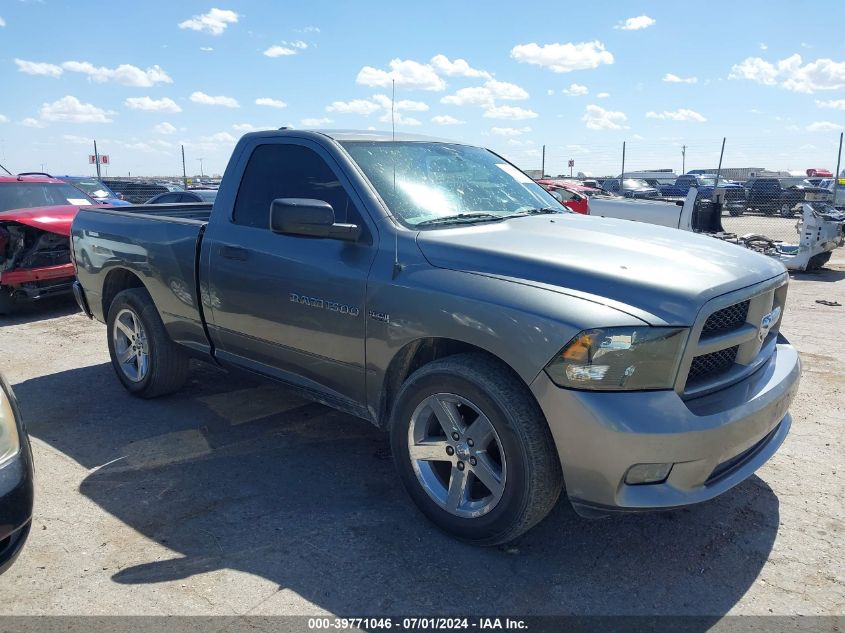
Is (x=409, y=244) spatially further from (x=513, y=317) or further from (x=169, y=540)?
(x=169, y=540)

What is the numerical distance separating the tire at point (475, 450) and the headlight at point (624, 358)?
0.98 feet

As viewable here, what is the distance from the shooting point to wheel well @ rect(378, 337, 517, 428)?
10.7 feet

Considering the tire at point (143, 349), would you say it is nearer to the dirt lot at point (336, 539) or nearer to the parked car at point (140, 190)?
the dirt lot at point (336, 539)

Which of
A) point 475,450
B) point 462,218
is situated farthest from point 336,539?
point 462,218

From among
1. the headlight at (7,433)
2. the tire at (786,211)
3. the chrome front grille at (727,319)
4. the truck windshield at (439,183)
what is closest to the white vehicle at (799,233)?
the truck windshield at (439,183)

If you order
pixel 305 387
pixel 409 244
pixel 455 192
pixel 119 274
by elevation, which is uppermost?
pixel 455 192

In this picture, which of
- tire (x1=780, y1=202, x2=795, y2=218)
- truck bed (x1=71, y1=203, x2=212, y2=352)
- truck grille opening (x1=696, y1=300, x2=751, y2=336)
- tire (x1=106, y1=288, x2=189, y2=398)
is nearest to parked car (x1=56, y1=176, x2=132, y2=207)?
truck bed (x1=71, y1=203, x2=212, y2=352)

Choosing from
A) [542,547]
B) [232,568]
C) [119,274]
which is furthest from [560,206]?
[119,274]

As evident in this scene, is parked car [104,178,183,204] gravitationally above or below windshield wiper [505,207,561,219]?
below

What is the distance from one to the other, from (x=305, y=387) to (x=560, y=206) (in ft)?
6.78

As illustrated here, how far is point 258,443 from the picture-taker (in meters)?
4.36

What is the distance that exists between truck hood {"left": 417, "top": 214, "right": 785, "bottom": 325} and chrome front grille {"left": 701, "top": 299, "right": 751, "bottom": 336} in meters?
0.10

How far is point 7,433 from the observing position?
256 cm

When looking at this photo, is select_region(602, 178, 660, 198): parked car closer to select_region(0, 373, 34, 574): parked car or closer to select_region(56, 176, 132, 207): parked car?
select_region(56, 176, 132, 207): parked car
